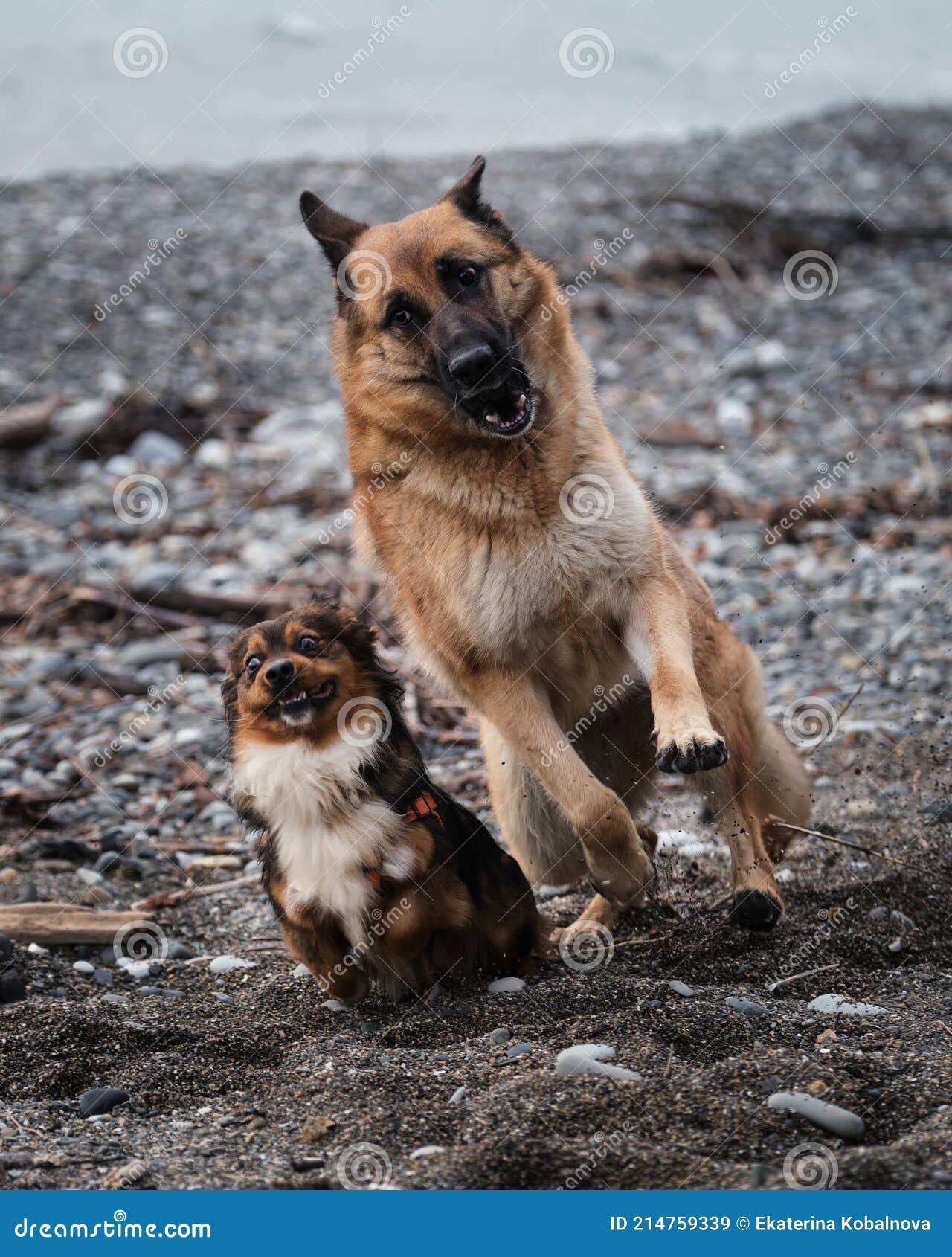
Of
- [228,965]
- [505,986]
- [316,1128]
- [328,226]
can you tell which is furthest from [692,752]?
[328,226]

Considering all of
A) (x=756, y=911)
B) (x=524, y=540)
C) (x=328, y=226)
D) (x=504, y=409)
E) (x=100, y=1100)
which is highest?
(x=328, y=226)

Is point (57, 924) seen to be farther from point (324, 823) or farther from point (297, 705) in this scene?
point (297, 705)

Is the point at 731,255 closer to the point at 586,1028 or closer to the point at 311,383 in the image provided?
the point at 311,383

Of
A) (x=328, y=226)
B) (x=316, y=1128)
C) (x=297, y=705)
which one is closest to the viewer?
(x=316, y=1128)

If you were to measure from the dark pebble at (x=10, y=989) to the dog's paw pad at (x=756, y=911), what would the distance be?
2.50 m

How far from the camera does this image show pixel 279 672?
4.12 meters

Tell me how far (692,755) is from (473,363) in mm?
1484

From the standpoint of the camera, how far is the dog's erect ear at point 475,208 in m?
4.95

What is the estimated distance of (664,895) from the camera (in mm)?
5102

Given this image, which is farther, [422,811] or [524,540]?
[524,540]

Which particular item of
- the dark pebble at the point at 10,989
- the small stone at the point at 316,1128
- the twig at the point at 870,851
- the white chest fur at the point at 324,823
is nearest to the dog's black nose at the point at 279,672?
the white chest fur at the point at 324,823

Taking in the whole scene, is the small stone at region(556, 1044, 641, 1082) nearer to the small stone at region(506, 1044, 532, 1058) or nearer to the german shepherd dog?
the small stone at region(506, 1044, 532, 1058)

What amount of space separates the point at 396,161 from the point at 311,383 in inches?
219

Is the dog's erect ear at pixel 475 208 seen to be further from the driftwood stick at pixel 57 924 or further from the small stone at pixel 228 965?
the driftwood stick at pixel 57 924
